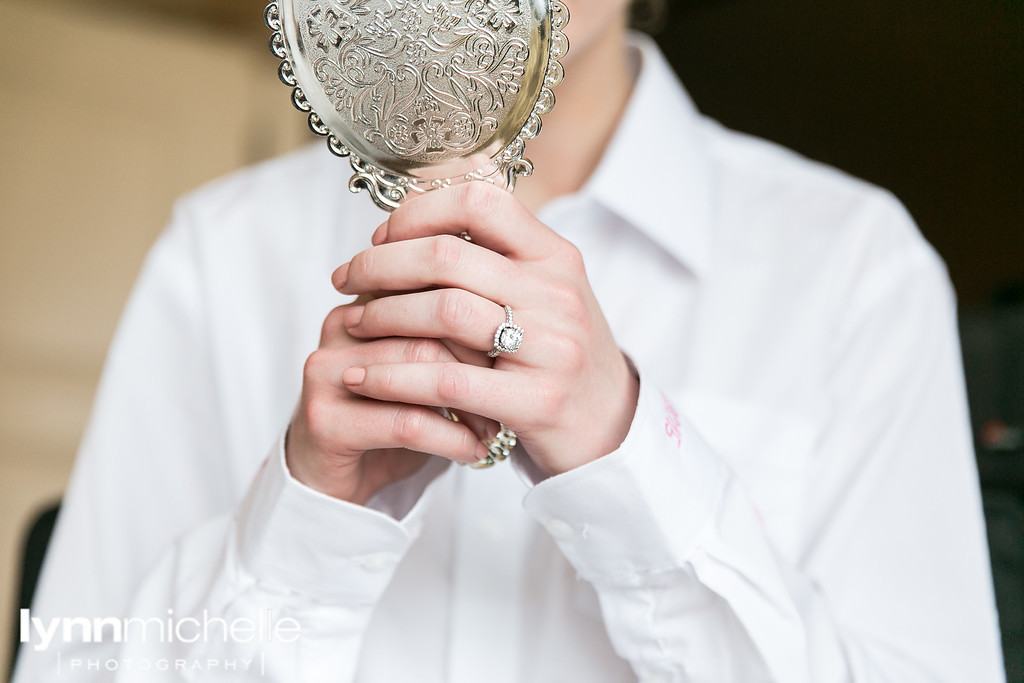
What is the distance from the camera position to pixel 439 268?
20.0 inches

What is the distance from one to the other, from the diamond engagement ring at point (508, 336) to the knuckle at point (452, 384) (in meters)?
0.02

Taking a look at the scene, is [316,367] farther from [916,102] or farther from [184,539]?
[916,102]

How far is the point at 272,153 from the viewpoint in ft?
10.7

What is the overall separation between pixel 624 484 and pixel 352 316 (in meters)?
0.20

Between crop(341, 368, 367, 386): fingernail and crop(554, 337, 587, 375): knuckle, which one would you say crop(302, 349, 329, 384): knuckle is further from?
crop(554, 337, 587, 375): knuckle

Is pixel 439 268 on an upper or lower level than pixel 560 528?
upper

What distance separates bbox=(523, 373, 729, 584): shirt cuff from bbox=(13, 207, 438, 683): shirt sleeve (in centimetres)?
12

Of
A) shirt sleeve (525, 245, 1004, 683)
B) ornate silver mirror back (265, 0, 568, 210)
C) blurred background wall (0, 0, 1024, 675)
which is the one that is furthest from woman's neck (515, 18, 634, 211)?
blurred background wall (0, 0, 1024, 675)

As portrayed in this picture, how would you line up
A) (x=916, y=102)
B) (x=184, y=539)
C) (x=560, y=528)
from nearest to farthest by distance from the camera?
(x=560, y=528), (x=184, y=539), (x=916, y=102)

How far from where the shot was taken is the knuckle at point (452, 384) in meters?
0.51

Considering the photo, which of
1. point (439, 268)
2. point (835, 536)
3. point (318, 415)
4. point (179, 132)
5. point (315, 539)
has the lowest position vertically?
point (179, 132)

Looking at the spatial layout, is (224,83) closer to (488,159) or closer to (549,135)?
(549,135)

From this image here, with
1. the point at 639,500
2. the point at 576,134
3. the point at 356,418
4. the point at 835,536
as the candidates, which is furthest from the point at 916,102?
the point at 356,418

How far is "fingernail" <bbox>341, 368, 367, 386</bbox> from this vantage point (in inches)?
21.0
